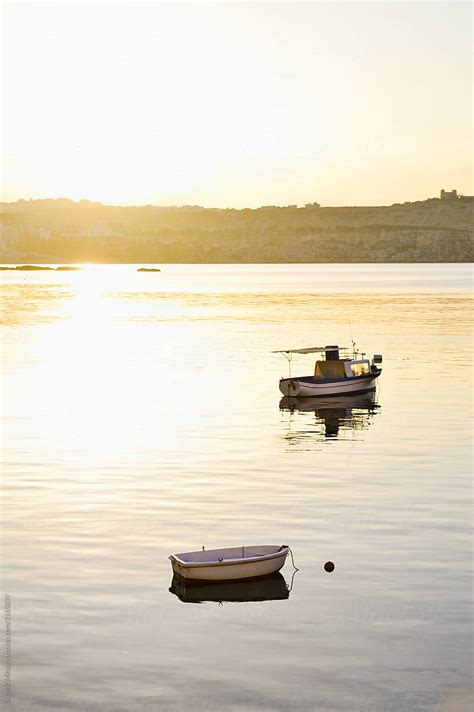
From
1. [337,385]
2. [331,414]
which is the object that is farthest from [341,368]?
[331,414]

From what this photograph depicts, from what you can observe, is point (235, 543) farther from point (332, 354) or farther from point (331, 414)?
point (332, 354)

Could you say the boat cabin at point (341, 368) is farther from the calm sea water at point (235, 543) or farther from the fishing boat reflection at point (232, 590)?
the fishing boat reflection at point (232, 590)

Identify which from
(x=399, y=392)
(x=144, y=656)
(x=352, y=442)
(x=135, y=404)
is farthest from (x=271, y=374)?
(x=144, y=656)

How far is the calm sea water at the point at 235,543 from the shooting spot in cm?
2425

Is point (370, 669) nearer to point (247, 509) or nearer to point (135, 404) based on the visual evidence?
point (247, 509)

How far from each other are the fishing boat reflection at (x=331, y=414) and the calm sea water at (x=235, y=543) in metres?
0.27

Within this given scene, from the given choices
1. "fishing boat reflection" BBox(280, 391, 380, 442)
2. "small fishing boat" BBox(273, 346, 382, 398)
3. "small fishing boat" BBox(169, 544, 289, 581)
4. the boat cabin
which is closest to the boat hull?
"small fishing boat" BBox(273, 346, 382, 398)

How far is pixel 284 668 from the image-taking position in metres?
24.9

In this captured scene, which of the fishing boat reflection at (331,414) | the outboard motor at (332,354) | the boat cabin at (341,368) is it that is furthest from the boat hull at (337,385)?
the outboard motor at (332,354)

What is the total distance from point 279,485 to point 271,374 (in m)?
47.6

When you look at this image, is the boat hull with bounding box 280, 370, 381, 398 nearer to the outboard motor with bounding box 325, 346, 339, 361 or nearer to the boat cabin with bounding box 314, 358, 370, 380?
the boat cabin with bounding box 314, 358, 370, 380

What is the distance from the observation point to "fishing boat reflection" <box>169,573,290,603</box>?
98.1 feet

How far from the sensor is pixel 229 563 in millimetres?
30109

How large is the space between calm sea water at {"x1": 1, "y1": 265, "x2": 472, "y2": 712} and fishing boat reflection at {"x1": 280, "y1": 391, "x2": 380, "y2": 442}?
0.88ft
